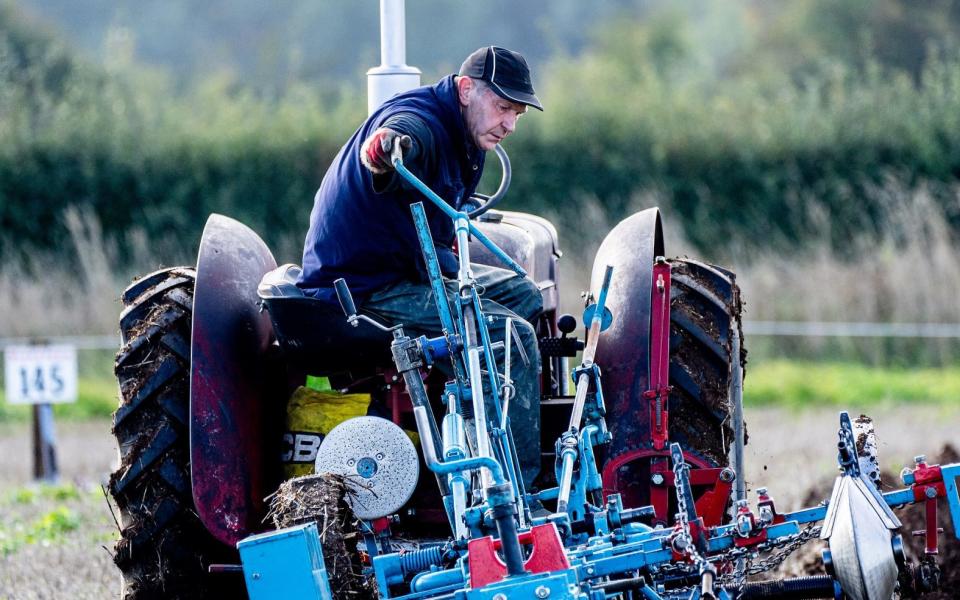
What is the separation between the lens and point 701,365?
5457mm

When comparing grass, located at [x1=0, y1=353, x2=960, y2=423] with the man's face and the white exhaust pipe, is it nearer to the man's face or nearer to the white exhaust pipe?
the white exhaust pipe

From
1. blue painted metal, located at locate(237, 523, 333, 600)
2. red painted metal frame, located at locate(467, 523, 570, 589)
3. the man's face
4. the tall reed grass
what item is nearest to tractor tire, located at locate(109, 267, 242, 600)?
blue painted metal, located at locate(237, 523, 333, 600)

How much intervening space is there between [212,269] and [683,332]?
1.70 metres

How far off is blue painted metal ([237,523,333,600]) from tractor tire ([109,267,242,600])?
34.7 inches

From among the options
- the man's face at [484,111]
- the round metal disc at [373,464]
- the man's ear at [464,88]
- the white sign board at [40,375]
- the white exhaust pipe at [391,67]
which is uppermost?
the white exhaust pipe at [391,67]

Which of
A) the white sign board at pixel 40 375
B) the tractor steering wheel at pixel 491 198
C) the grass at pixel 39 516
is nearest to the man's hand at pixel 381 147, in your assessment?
the tractor steering wheel at pixel 491 198

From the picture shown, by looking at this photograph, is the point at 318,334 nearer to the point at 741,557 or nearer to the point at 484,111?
the point at 484,111

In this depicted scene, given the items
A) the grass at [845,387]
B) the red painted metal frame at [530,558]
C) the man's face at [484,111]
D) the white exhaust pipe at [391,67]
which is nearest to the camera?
the red painted metal frame at [530,558]

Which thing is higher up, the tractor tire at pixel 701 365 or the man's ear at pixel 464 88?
the man's ear at pixel 464 88

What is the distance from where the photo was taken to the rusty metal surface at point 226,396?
5.07 m

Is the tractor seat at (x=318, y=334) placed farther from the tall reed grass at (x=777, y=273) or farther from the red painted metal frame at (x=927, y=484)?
the tall reed grass at (x=777, y=273)

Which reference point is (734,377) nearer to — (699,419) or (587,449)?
(699,419)

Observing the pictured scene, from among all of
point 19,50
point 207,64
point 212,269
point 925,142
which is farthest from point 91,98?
point 207,64

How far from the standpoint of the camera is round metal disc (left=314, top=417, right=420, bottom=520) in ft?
16.3
